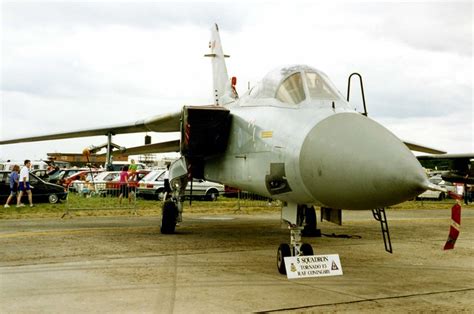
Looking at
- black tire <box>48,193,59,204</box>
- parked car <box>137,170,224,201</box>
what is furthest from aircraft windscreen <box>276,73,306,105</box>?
parked car <box>137,170,224,201</box>

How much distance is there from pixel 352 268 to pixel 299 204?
1684 mm

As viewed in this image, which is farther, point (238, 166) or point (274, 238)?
point (274, 238)

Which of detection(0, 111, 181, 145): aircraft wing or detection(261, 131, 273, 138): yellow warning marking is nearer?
detection(261, 131, 273, 138): yellow warning marking

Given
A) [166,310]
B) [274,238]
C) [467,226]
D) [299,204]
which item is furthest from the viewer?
[467,226]

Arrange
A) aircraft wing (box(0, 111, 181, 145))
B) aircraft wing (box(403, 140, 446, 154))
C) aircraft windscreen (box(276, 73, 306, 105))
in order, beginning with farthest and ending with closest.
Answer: aircraft wing (box(403, 140, 446, 154)) → aircraft wing (box(0, 111, 181, 145)) → aircraft windscreen (box(276, 73, 306, 105))

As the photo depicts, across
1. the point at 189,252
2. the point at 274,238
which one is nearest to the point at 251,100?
the point at 189,252

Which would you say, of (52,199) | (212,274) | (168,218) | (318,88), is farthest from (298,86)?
(52,199)

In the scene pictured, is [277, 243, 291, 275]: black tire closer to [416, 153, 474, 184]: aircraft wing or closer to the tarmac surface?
the tarmac surface

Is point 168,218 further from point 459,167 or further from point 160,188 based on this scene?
point 160,188

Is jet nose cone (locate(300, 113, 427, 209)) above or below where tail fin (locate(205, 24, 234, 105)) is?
below

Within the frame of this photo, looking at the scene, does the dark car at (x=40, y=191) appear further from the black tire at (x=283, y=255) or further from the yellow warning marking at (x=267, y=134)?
the black tire at (x=283, y=255)

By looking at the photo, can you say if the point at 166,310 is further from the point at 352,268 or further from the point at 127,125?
the point at 127,125

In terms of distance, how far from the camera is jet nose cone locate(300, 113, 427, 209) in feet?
17.1

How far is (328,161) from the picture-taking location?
568 centimetres
